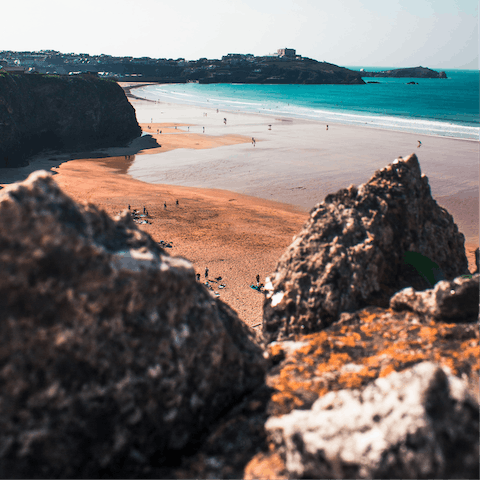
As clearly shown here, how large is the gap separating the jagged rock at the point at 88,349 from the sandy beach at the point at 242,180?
38.8 feet

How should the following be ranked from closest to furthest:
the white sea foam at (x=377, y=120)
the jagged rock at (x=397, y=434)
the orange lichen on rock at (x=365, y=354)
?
the jagged rock at (x=397, y=434) → the orange lichen on rock at (x=365, y=354) → the white sea foam at (x=377, y=120)

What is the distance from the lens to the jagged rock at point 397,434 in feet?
8.96

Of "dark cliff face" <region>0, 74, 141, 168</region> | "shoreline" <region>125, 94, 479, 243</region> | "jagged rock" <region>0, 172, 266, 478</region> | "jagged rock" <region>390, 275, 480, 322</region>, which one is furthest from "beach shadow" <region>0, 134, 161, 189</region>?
"jagged rock" <region>390, 275, 480, 322</region>

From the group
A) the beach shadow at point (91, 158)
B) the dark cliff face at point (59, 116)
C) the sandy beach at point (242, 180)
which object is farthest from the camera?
the dark cliff face at point (59, 116)

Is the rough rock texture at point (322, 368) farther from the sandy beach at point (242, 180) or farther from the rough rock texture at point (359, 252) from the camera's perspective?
the sandy beach at point (242, 180)

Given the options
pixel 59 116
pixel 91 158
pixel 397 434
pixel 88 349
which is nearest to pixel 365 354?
pixel 397 434

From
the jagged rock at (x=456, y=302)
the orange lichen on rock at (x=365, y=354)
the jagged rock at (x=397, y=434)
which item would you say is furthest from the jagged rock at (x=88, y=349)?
the jagged rock at (x=456, y=302)

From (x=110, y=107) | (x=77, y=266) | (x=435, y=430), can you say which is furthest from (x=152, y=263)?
(x=110, y=107)

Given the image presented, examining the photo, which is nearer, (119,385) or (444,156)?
(119,385)

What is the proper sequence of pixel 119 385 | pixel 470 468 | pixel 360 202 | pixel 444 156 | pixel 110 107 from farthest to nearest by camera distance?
pixel 110 107, pixel 444 156, pixel 360 202, pixel 119 385, pixel 470 468

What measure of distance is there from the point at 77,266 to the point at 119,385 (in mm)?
1045

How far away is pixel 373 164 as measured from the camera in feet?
145

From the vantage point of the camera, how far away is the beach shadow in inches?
1666

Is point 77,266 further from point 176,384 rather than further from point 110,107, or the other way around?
point 110,107
